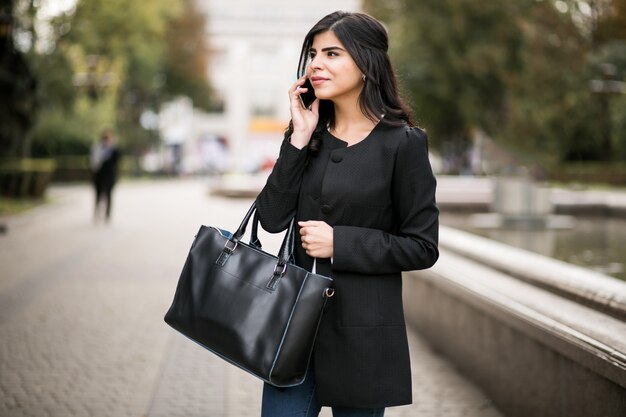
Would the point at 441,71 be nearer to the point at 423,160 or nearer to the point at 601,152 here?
the point at 601,152

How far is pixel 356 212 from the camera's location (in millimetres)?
2742

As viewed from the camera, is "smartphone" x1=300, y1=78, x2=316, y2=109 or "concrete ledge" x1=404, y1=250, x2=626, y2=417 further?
"concrete ledge" x1=404, y1=250, x2=626, y2=417

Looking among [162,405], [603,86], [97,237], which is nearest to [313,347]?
[162,405]

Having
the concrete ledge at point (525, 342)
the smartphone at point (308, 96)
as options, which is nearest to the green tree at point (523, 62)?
the concrete ledge at point (525, 342)

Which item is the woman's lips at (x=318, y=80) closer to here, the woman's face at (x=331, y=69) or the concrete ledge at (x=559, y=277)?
the woman's face at (x=331, y=69)

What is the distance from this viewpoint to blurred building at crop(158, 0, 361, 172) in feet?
282

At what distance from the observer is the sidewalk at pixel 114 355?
5387 mm

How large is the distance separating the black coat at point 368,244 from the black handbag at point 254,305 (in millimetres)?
110

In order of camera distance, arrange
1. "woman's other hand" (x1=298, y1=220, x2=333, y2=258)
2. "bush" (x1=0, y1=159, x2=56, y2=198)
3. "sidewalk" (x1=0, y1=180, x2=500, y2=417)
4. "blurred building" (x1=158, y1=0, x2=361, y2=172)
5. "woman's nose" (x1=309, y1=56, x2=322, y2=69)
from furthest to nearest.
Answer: "blurred building" (x1=158, y1=0, x2=361, y2=172), "bush" (x1=0, y1=159, x2=56, y2=198), "sidewalk" (x1=0, y1=180, x2=500, y2=417), "woman's nose" (x1=309, y1=56, x2=322, y2=69), "woman's other hand" (x1=298, y1=220, x2=333, y2=258)

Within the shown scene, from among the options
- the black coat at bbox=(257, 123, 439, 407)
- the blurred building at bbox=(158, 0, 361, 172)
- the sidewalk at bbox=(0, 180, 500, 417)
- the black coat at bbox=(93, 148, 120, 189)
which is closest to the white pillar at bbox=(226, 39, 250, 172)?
the blurred building at bbox=(158, 0, 361, 172)

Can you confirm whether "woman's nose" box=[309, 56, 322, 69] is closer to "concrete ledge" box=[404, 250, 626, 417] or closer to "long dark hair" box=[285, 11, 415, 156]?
"long dark hair" box=[285, 11, 415, 156]

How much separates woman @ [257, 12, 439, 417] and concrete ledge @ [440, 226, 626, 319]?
2.57 metres

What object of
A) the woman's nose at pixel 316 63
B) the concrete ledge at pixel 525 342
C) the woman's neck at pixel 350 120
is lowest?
the concrete ledge at pixel 525 342

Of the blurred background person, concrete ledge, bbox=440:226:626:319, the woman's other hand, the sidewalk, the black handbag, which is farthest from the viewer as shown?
the blurred background person
